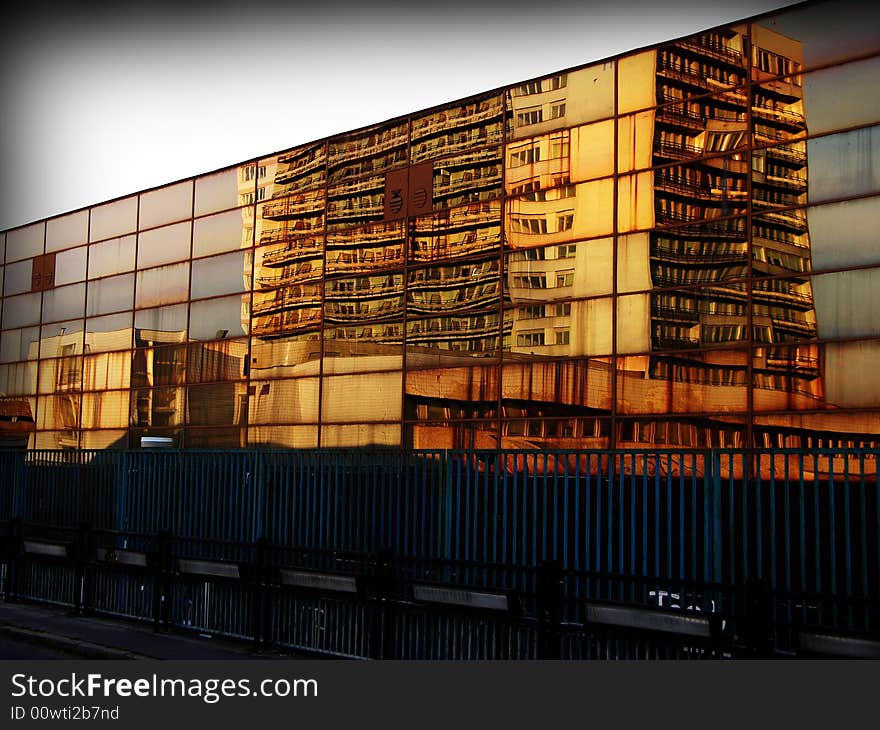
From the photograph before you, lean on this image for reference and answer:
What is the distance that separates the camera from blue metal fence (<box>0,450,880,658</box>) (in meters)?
8.85

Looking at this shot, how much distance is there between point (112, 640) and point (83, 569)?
2715 mm

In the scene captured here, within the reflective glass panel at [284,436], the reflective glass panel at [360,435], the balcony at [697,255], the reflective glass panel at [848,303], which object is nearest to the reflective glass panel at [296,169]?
the reflective glass panel at [284,436]

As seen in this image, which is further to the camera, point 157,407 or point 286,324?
point 157,407

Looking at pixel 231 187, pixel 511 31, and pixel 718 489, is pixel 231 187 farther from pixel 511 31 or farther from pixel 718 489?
pixel 718 489

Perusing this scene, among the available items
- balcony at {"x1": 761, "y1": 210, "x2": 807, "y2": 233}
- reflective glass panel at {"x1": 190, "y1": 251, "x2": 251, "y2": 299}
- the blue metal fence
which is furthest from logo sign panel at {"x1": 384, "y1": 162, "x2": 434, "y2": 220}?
the blue metal fence

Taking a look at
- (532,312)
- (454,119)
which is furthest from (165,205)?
(532,312)

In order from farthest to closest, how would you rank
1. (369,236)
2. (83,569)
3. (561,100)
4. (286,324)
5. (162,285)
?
(162,285), (286,324), (369,236), (561,100), (83,569)

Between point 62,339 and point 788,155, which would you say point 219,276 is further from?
point 788,155

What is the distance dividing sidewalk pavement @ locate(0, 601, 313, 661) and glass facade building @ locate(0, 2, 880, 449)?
40.4ft

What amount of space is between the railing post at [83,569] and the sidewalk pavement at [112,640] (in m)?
0.19

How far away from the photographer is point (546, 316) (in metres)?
25.7

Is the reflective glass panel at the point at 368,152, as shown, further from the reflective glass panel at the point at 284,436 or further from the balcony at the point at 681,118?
the balcony at the point at 681,118

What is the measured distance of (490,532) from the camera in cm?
1112

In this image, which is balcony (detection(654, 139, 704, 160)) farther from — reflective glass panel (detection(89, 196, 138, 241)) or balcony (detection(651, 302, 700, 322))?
reflective glass panel (detection(89, 196, 138, 241))
